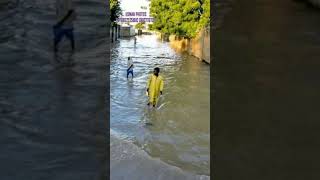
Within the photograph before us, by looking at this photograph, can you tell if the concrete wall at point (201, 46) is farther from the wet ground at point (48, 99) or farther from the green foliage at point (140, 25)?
the green foliage at point (140, 25)

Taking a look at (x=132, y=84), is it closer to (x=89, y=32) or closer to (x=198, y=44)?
(x=89, y=32)

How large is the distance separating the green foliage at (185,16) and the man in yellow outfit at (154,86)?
10423mm

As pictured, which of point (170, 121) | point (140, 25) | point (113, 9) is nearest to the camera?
point (170, 121)

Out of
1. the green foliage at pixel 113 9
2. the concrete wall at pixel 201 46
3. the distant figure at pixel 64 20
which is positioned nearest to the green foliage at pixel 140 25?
the green foliage at pixel 113 9

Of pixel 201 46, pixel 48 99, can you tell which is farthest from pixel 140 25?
pixel 48 99

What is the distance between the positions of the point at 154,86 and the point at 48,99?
2.87 m

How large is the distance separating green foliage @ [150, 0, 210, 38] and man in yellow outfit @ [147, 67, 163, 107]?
34.2ft

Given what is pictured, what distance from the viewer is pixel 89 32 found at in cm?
962

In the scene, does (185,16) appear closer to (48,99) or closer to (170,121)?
(170,121)
